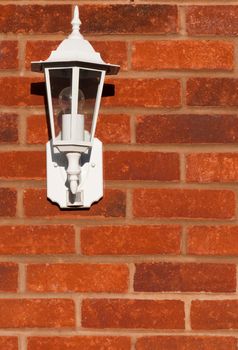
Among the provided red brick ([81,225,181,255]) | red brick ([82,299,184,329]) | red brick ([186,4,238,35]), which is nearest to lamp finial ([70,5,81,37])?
red brick ([186,4,238,35])

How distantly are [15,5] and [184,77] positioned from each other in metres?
0.58

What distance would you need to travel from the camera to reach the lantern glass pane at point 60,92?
1.80 meters

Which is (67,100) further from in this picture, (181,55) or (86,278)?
(86,278)

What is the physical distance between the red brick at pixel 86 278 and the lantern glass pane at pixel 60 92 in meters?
0.45

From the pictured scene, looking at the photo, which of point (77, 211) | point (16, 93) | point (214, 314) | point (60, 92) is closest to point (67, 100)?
point (60, 92)

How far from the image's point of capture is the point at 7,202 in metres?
1.97

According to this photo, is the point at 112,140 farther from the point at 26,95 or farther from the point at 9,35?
the point at 9,35

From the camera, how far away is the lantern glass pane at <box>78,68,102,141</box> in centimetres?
181

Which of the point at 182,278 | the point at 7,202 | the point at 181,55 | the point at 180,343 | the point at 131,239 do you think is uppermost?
the point at 181,55

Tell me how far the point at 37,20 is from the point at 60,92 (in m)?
0.32

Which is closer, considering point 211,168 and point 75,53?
point 75,53

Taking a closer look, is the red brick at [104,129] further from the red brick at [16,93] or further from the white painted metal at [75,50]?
the white painted metal at [75,50]

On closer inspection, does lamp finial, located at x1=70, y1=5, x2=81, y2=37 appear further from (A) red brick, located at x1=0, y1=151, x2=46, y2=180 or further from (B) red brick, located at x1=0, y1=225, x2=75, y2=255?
(B) red brick, located at x1=0, y1=225, x2=75, y2=255

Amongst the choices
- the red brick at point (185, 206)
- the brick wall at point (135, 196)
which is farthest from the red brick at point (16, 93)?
the red brick at point (185, 206)
